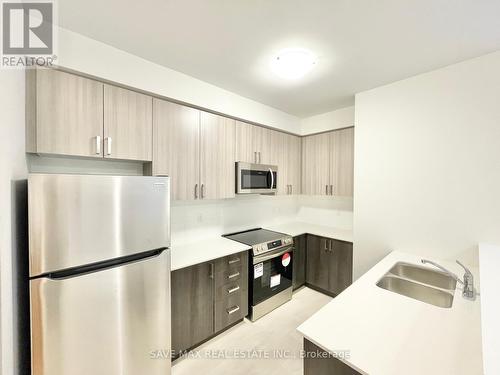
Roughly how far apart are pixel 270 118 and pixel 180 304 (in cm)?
245

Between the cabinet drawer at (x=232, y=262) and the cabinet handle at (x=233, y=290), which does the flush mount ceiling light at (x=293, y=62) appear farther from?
the cabinet handle at (x=233, y=290)

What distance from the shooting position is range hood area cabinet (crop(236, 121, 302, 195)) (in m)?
2.55

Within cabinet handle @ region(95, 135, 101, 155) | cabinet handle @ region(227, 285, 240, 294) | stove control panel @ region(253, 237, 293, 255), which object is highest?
cabinet handle @ region(95, 135, 101, 155)

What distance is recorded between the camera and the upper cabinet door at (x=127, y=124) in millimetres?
1565

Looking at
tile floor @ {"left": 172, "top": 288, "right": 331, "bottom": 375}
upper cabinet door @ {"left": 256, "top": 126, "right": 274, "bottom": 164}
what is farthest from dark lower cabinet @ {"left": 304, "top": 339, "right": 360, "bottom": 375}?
upper cabinet door @ {"left": 256, "top": 126, "right": 274, "bottom": 164}

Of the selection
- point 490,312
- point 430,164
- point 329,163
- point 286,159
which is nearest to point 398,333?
point 490,312

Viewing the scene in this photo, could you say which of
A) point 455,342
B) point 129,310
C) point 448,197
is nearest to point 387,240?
point 448,197

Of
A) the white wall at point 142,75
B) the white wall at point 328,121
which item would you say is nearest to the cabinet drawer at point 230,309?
the white wall at point 142,75

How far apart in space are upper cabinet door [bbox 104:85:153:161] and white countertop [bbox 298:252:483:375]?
5.66 feet

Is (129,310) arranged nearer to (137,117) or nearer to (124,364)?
(124,364)

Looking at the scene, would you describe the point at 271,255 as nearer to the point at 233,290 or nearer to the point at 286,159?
the point at 233,290

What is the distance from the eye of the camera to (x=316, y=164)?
125 inches

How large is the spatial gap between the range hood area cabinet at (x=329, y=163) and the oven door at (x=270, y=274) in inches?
42.2

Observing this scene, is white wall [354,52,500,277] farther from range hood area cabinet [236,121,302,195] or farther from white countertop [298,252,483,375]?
range hood area cabinet [236,121,302,195]
